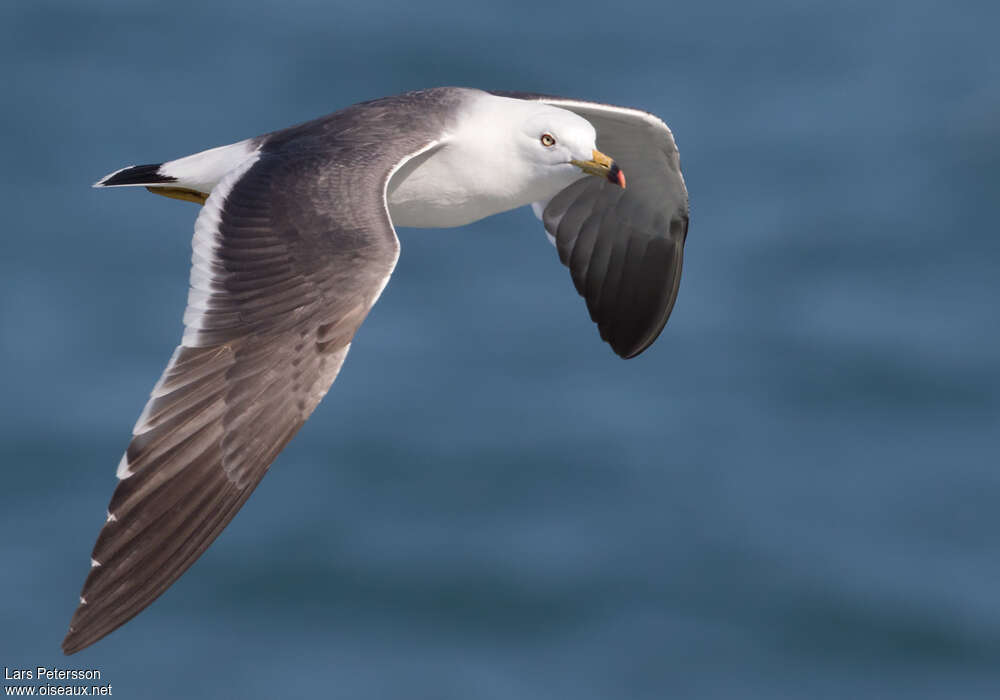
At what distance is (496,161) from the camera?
496 inches

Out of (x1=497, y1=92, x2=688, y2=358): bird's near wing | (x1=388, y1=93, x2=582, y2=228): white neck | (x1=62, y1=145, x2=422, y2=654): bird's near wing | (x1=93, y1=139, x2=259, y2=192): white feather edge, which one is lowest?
(x1=62, y1=145, x2=422, y2=654): bird's near wing

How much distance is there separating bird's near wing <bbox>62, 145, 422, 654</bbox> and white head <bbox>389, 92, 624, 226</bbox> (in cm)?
123

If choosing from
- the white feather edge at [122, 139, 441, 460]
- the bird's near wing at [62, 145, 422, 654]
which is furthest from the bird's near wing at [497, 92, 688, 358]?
the bird's near wing at [62, 145, 422, 654]

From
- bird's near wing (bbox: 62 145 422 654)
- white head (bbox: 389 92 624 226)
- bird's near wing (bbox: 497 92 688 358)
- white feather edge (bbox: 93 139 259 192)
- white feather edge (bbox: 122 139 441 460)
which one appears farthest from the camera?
bird's near wing (bbox: 497 92 688 358)

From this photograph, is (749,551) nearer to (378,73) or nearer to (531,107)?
(378,73)

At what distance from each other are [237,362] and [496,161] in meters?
3.10

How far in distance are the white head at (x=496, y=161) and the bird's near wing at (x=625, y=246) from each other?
1.92m

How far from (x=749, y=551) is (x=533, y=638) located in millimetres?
4576

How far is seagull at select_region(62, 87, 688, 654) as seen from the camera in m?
9.89

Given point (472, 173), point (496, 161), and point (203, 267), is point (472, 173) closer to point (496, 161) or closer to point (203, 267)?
point (496, 161)

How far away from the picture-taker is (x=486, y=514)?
32.3 m

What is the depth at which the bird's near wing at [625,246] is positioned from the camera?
48.3 ft

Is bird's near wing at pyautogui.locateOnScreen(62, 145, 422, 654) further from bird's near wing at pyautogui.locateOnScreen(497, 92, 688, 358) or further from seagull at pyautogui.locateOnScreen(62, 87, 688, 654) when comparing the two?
bird's near wing at pyautogui.locateOnScreen(497, 92, 688, 358)

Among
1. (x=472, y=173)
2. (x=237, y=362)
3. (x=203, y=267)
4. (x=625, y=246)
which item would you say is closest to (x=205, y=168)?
(x=472, y=173)
